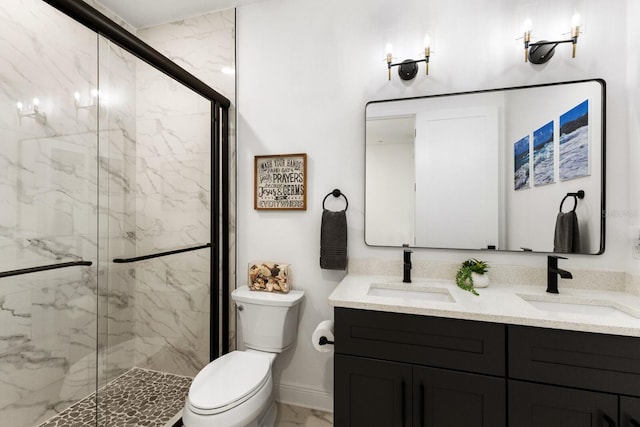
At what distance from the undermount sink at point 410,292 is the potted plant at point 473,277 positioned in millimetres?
101

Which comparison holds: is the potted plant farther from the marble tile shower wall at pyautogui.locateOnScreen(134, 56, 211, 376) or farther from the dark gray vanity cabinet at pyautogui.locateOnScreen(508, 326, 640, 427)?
the marble tile shower wall at pyautogui.locateOnScreen(134, 56, 211, 376)

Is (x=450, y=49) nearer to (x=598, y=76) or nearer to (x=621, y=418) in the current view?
(x=598, y=76)

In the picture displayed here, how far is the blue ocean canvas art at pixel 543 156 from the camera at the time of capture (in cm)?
154

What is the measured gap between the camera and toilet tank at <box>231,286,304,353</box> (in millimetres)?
1778

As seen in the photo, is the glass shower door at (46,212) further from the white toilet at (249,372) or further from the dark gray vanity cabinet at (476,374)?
the dark gray vanity cabinet at (476,374)

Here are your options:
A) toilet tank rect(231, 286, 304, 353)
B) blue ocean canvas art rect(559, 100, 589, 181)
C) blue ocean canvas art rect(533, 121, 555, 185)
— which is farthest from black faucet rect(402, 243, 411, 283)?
blue ocean canvas art rect(559, 100, 589, 181)

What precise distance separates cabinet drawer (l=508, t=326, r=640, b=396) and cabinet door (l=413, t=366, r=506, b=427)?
118 mm

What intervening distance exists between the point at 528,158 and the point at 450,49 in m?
0.74

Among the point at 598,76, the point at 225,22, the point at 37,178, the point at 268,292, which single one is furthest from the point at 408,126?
the point at 37,178

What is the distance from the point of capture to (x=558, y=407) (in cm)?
112

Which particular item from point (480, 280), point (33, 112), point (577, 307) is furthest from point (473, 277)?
point (33, 112)

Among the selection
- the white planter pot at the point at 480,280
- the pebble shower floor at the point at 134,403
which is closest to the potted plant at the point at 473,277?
the white planter pot at the point at 480,280

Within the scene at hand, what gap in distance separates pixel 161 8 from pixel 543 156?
2.56 m

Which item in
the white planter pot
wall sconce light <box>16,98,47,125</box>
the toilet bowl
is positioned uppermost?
wall sconce light <box>16,98,47,125</box>
